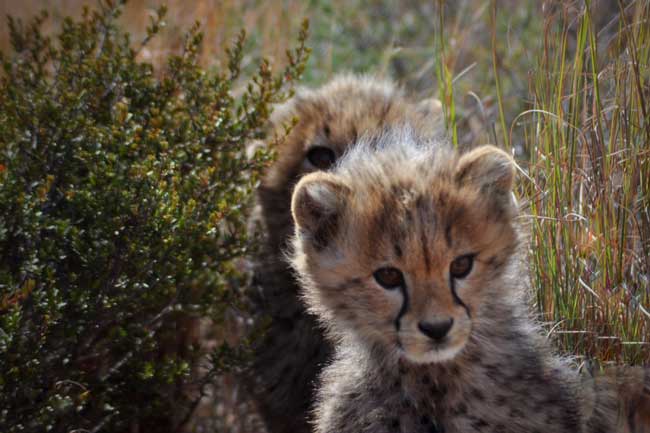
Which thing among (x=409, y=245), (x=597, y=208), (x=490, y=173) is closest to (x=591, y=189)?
(x=597, y=208)

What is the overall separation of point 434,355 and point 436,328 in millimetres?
109

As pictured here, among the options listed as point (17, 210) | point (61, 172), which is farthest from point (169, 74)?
point (17, 210)

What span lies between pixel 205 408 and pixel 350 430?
69.2 inches

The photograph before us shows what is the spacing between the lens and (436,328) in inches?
102

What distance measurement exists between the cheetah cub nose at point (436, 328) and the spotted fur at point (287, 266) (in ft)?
4.21

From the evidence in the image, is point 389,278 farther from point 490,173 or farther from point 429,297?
point 490,173

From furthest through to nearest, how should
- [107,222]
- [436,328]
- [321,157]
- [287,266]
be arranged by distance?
[321,157]
[287,266]
[107,222]
[436,328]

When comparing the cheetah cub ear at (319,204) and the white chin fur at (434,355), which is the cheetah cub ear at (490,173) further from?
the white chin fur at (434,355)

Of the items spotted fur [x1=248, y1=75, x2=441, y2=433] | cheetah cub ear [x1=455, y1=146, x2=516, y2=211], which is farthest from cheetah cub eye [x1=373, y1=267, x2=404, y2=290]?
spotted fur [x1=248, y1=75, x2=441, y2=433]

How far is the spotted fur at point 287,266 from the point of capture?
395cm

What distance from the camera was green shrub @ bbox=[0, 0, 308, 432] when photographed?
3051 mm

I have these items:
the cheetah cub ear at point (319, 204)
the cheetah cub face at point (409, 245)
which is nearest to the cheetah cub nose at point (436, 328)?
the cheetah cub face at point (409, 245)

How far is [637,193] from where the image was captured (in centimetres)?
326

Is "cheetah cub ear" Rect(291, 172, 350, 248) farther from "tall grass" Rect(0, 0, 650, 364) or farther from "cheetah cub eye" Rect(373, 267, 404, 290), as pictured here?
"tall grass" Rect(0, 0, 650, 364)
